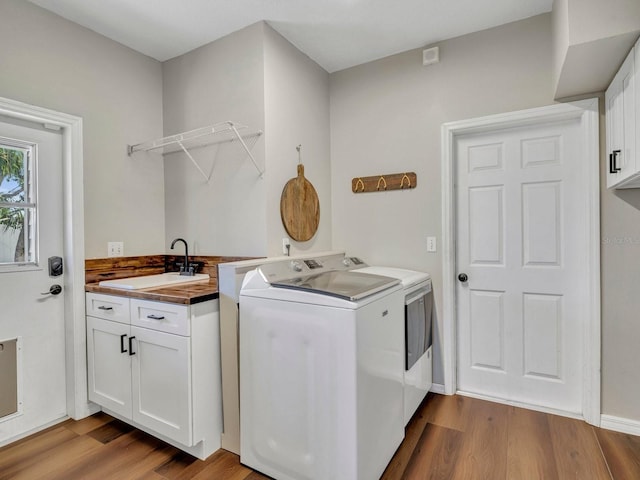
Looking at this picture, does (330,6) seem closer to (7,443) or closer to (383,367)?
(383,367)

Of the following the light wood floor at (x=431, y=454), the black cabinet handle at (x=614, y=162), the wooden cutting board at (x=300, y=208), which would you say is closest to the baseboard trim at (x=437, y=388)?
the light wood floor at (x=431, y=454)

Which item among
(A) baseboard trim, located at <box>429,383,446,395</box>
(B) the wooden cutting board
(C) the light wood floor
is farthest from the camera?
(A) baseboard trim, located at <box>429,383,446,395</box>

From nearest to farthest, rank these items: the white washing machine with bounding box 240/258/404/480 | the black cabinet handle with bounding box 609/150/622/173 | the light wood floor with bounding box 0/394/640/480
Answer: the white washing machine with bounding box 240/258/404/480 → the light wood floor with bounding box 0/394/640/480 → the black cabinet handle with bounding box 609/150/622/173

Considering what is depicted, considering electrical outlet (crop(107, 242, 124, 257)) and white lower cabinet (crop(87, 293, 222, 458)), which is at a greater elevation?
electrical outlet (crop(107, 242, 124, 257))

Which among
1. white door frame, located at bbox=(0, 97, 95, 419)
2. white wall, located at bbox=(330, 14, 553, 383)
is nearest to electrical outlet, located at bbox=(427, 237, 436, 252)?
white wall, located at bbox=(330, 14, 553, 383)

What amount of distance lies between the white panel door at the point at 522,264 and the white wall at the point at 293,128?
42.3 inches

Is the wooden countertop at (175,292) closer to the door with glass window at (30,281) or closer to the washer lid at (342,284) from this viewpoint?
the door with glass window at (30,281)

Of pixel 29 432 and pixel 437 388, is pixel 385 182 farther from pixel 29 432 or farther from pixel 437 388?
pixel 29 432

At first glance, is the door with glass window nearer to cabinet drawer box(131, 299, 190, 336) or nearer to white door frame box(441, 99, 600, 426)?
cabinet drawer box(131, 299, 190, 336)

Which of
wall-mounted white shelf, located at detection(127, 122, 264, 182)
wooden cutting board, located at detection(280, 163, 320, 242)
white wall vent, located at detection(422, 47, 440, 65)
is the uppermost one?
white wall vent, located at detection(422, 47, 440, 65)

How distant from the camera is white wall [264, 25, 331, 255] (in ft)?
7.71

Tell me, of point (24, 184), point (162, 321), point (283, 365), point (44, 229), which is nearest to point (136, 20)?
point (24, 184)

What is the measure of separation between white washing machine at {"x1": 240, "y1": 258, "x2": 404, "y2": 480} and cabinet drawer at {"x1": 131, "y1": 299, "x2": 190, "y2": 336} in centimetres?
30

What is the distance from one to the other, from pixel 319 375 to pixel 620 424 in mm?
1936
